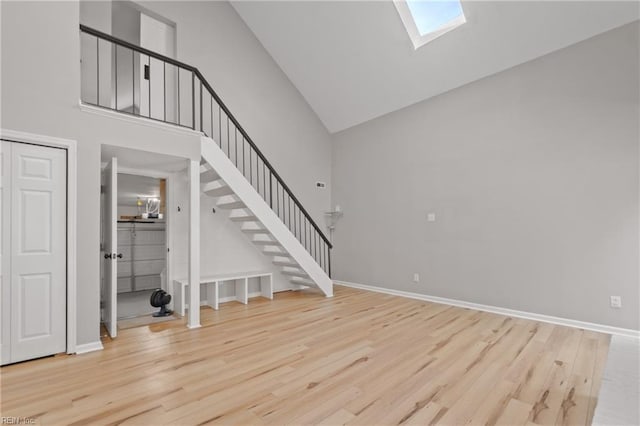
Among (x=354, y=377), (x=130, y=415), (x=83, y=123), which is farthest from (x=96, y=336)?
(x=354, y=377)

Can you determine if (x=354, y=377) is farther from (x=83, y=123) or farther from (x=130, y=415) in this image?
(x=83, y=123)

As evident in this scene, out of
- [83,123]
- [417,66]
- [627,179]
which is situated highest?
[417,66]

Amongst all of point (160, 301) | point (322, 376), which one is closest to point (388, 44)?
point (322, 376)

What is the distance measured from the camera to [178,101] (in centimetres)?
510

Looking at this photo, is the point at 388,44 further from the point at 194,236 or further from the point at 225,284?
the point at 225,284

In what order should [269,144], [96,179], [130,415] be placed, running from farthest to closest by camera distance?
[269,144] → [96,179] → [130,415]

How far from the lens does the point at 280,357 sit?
10.1ft

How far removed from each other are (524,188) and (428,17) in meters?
2.90

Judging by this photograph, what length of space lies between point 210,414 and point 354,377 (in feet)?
3.78

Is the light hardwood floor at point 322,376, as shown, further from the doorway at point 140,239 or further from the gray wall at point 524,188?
the doorway at point 140,239

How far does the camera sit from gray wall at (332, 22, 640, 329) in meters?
3.93

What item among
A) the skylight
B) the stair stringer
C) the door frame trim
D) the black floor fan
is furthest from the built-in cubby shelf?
the skylight

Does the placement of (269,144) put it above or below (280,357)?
above

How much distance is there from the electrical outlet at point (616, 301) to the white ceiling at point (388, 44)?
3.28 meters
